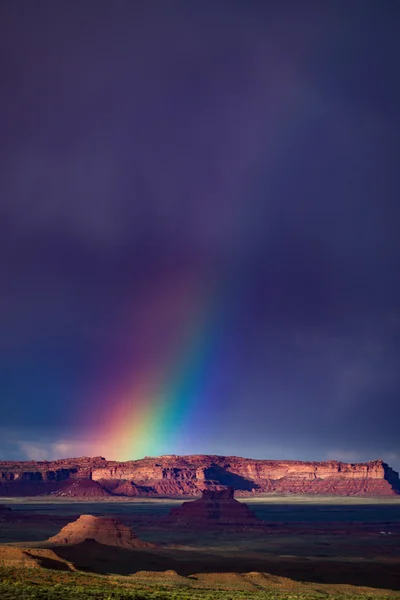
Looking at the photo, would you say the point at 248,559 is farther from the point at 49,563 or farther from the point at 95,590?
the point at 95,590

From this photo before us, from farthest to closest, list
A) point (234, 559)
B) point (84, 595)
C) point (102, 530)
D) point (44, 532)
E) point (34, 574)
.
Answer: point (44, 532)
point (102, 530)
point (234, 559)
point (34, 574)
point (84, 595)

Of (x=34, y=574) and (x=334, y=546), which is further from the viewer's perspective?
(x=334, y=546)

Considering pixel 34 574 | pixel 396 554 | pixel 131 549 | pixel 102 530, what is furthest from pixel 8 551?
pixel 396 554

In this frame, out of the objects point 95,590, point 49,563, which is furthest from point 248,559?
point 95,590

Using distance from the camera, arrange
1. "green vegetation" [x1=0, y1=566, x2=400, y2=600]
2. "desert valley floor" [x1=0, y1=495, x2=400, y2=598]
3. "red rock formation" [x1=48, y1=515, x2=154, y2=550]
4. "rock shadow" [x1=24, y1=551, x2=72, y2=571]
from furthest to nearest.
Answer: "red rock formation" [x1=48, y1=515, x2=154, y2=550] < "desert valley floor" [x1=0, y1=495, x2=400, y2=598] < "rock shadow" [x1=24, y1=551, x2=72, y2=571] < "green vegetation" [x1=0, y1=566, x2=400, y2=600]

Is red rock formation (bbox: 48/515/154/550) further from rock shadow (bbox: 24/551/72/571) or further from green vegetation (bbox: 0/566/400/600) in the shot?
green vegetation (bbox: 0/566/400/600)

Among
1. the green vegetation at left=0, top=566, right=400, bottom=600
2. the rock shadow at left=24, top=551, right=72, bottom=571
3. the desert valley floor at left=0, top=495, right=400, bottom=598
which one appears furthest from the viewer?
the desert valley floor at left=0, top=495, right=400, bottom=598

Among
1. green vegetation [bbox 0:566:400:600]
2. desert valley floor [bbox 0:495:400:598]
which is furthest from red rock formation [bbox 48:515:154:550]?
green vegetation [bbox 0:566:400:600]

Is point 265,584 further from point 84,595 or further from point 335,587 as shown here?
point 84,595
